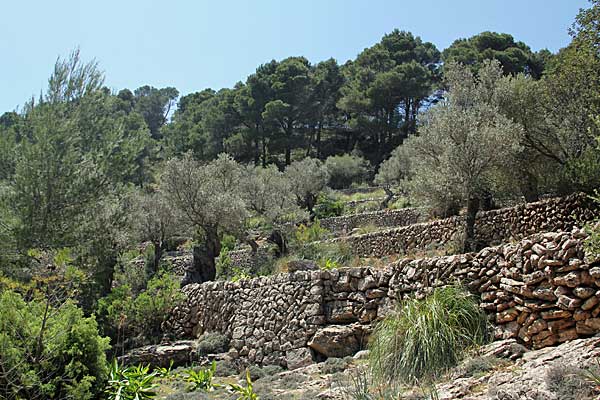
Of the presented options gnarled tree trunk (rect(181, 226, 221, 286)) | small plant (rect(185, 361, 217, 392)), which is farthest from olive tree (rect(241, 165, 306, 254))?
small plant (rect(185, 361, 217, 392))

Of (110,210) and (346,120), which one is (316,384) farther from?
(346,120)

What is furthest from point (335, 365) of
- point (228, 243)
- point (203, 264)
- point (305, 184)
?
point (305, 184)

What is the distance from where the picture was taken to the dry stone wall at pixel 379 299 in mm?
6156

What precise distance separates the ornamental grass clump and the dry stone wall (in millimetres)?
319

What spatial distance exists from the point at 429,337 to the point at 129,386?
4514 mm

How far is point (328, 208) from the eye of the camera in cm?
2752

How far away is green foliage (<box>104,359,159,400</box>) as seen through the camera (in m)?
7.23

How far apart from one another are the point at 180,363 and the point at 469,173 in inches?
323

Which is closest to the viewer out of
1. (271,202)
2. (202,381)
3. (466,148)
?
(202,381)

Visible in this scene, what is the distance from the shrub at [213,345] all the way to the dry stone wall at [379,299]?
23 centimetres

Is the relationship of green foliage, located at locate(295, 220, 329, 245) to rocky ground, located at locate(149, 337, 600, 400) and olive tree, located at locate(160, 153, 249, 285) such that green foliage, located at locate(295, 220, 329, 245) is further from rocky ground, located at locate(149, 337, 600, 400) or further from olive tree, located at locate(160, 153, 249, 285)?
rocky ground, located at locate(149, 337, 600, 400)

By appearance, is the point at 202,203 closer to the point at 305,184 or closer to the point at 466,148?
the point at 466,148

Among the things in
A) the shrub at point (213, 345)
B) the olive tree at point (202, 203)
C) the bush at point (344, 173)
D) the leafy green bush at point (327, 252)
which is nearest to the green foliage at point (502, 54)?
the bush at point (344, 173)

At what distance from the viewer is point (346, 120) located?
155ft
